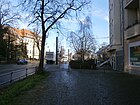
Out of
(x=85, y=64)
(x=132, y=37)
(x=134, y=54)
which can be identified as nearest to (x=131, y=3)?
(x=132, y=37)

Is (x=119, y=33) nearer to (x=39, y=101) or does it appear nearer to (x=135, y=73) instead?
(x=135, y=73)

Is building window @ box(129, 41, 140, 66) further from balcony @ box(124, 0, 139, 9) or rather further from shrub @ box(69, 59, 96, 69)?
shrub @ box(69, 59, 96, 69)

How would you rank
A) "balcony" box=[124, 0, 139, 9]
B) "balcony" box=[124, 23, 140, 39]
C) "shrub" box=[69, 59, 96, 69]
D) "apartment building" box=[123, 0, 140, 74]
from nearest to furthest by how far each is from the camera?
1. "balcony" box=[124, 23, 140, 39]
2. "apartment building" box=[123, 0, 140, 74]
3. "balcony" box=[124, 0, 139, 9]
4. "shrub" box=[69, 59, 96, 69]

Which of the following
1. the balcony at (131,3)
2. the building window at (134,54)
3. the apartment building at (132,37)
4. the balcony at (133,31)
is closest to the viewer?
the balcony at (133,31)

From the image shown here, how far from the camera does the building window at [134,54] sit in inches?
1017

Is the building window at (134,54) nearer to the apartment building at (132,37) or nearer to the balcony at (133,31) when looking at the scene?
the apartment building at (132,37)

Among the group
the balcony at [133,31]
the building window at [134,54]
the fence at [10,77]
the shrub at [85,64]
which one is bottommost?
the fence at [10,77]

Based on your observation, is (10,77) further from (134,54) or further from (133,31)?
(134,54)

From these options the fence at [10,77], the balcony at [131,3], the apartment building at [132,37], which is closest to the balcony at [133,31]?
the apartment building at [132,37]

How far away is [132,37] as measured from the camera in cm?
2722

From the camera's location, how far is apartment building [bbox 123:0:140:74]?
84.4 ft

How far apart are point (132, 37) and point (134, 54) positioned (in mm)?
1829

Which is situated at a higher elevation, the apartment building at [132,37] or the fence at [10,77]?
the apartment building at [132,37]

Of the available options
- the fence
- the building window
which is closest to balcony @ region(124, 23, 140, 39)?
the building window
